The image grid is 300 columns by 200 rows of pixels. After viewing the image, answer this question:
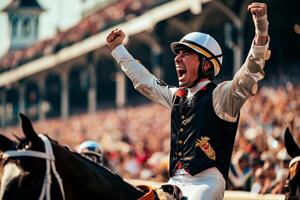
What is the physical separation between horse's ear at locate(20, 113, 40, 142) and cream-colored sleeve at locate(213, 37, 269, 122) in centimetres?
119

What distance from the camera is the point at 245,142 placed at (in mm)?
14758

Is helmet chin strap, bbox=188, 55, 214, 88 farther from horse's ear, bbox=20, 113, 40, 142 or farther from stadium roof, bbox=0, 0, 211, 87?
stadium roof, bbox=0, 0, 211, 87

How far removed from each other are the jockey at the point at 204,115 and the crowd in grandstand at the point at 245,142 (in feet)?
14.3

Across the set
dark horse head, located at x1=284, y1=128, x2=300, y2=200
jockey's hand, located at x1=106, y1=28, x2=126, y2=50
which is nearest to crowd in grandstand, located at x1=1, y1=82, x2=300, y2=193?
jockey's hand, located at x1=106, y1=28, x2=126, y2=50

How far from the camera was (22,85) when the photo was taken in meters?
51.9

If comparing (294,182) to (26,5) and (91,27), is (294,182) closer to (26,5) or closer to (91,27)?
(91,27)

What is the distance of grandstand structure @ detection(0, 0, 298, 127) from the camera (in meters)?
27.3

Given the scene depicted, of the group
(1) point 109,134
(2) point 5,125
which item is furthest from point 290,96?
(2) point 5,125

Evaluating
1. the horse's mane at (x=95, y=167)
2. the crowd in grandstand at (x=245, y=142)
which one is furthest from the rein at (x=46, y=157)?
the crowd in grandstand at (x=245, y=142)

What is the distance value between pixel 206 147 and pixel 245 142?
9.51 m

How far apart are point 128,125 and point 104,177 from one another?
77.1 feet

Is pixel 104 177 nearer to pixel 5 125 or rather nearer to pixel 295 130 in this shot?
pixel 295 130

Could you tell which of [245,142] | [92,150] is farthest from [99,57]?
[92,150]

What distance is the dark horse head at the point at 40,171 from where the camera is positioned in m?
4.46
